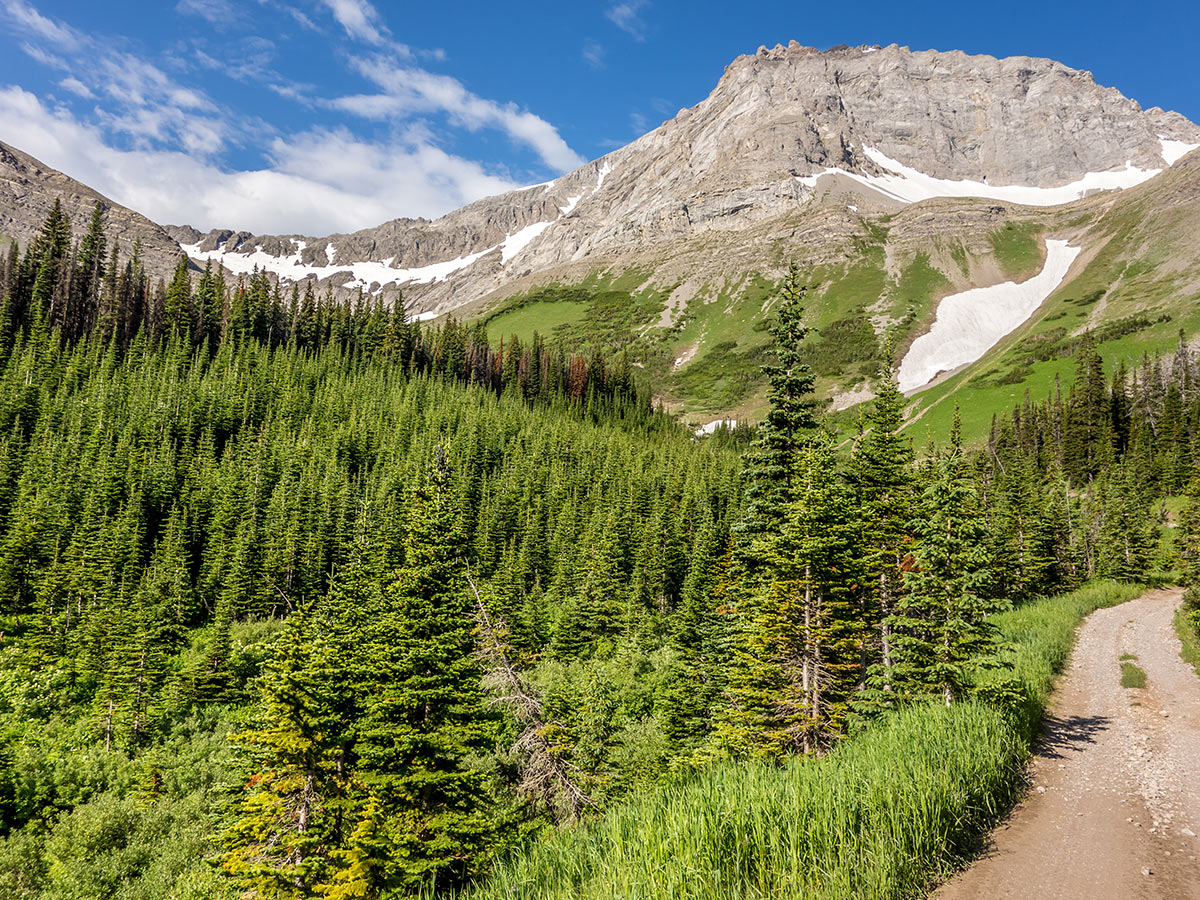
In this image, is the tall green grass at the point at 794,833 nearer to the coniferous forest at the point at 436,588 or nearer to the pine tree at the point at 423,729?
the coniferous forest at the point at 436,588

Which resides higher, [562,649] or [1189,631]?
[1189,631]

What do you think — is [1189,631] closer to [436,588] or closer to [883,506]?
[883,506]

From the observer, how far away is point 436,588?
2066 centimetres

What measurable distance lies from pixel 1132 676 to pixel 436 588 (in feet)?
87.4

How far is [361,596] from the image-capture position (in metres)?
26.7

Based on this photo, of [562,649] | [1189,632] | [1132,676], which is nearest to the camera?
[1132,676]

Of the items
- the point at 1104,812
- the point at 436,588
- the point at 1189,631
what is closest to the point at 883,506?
the point at 1104,812

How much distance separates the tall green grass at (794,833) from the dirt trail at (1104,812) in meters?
0.55

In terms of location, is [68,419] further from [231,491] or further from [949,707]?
[949,707]

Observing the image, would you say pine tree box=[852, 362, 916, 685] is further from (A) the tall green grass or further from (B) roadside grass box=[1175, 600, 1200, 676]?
(B) roadside grass box=[1175, 600, 1200, 676]

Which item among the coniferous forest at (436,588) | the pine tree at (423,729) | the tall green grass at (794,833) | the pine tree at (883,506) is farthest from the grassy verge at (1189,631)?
the pine tree at (423,729)

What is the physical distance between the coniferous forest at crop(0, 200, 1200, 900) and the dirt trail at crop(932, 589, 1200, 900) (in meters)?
0.82

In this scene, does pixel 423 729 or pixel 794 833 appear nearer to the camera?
pixel 794 833

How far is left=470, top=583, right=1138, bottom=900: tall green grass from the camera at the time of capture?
246 inches
